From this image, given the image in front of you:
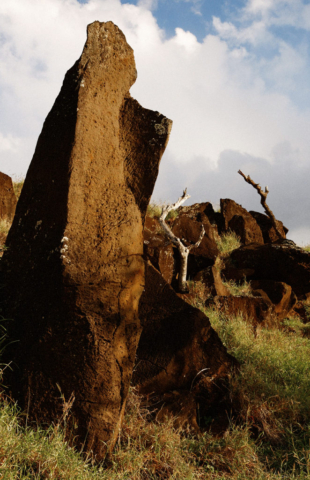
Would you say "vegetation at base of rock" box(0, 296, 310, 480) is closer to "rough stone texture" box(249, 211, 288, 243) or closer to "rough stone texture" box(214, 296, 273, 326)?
"rough stone texture" box(214, 296, 273, 326)

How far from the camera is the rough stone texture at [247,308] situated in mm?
7047

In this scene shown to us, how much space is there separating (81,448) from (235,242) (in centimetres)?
1102

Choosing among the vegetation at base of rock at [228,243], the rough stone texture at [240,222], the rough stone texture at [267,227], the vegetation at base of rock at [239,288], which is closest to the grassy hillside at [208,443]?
the vegetation at base of rock at [239,288]

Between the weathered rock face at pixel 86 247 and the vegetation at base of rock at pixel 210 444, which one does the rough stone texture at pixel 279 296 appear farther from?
the weathered rock face at pixel 86 247

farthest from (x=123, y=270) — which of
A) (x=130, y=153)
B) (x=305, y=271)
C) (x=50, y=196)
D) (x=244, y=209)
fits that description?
(x=244, y=209)

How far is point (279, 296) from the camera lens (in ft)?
28.7

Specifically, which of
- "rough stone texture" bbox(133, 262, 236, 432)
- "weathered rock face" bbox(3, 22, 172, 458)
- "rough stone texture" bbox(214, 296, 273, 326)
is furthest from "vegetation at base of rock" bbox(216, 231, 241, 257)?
"weathered rock face" bbox(3, 22, 172, 458)

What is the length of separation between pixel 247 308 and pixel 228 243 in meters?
5.70

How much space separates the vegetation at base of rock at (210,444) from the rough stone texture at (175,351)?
8.5 inches

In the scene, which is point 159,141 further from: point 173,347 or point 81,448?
point 81,448

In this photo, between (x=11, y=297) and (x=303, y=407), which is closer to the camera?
(x=11, y=297)

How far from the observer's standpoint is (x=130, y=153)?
344 cm

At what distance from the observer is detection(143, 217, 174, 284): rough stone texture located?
8.57m

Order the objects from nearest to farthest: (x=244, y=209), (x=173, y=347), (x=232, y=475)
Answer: (x=232, y=475)
(x=173, y=347)
(x=244, y=209)
